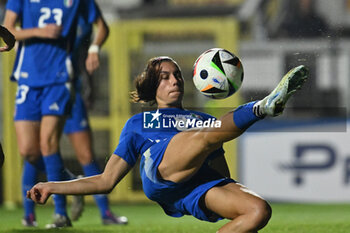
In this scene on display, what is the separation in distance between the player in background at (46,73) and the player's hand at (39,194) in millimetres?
1659

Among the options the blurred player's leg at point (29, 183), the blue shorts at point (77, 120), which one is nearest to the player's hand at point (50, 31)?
the blue shorts at point (77, 120)

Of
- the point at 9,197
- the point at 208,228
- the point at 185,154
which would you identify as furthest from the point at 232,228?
the point at 9,197

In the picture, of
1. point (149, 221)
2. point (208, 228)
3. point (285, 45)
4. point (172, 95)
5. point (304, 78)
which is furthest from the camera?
point (285, 45)

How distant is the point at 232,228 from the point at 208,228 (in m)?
1.94

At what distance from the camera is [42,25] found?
526cm

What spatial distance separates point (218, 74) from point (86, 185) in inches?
35.4

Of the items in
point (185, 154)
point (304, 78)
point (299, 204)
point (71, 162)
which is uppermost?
point (304, 78)

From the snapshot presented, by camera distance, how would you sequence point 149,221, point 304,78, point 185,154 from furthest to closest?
point 149,221 < point 185,154 < point 304,78

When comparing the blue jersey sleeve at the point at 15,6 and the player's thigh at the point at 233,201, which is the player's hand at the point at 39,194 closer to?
the player's thigh at the point at 233,201

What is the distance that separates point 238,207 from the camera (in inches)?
135

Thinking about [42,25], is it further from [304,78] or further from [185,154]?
[304,78]

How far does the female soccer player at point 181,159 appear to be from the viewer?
3229 millimetres

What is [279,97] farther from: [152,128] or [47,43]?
[47,43]

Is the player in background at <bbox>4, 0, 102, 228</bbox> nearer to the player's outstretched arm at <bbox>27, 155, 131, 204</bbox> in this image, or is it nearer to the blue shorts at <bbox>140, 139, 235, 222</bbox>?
the player's outstretched arm at <bbox>27, 155, 131, 204</bbox>
